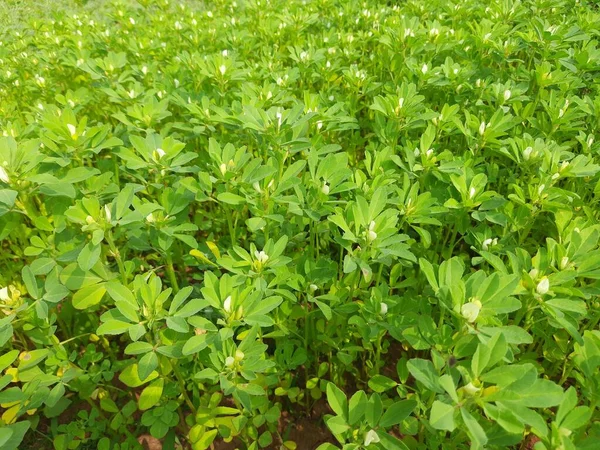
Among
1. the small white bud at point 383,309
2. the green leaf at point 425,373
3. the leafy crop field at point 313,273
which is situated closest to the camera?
the green leaf at point 425,373

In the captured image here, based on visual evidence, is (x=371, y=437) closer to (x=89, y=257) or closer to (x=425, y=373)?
(x=425, y=373)

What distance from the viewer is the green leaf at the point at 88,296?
1.86 metres

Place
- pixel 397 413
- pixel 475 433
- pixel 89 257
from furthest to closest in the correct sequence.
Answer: pixel 89 257 < pixel 397 413 < pixel 475 433

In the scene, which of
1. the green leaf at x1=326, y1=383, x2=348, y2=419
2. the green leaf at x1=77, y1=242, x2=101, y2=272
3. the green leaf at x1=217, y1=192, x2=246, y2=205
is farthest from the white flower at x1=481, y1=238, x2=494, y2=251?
the green leaf at x1=77, y1=242, x2=101, y2=272

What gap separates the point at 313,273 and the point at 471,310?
2.57ft

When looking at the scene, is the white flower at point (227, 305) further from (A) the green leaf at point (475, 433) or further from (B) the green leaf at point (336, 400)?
(A) the green leaf at point (475, 433)

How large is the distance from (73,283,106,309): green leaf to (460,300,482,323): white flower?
4.87 feet

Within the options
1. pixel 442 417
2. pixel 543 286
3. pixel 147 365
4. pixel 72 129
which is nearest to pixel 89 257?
pixel 147 365

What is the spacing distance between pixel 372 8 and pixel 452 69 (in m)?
2.10

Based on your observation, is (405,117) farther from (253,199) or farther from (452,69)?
(253,199)

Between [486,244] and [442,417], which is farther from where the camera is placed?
[486,244]

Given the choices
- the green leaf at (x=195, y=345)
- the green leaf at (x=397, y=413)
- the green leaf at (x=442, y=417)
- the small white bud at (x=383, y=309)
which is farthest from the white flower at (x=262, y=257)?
the green leaf at (x=442, y=417)

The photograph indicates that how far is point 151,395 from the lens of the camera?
70.5 inches

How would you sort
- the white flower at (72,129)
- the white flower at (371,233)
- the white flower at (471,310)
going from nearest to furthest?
the white flower at (471,310) → the white flower at (371,233) → the white flower at (72,129)
